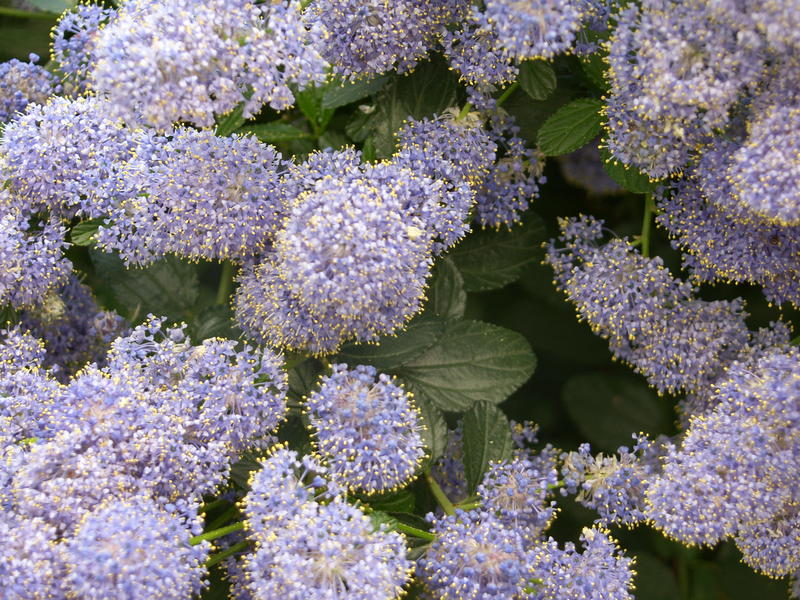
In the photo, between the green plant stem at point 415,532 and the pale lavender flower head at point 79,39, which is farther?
the pale lavender flower head at point 79,39

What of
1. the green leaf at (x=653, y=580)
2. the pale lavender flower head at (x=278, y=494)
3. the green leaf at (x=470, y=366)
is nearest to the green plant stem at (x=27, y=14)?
the green leaf at (x=470, y=366)

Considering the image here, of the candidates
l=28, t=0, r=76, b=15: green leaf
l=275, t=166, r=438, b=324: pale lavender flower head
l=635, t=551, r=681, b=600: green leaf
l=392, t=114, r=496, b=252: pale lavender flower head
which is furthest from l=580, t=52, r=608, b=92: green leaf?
l=28, t=0, r=76, b=15: green leaf

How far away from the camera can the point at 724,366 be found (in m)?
1.76

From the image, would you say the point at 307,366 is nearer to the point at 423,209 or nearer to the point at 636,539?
the point at 423,209

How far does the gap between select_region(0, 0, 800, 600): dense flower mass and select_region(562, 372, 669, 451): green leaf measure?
309 mm

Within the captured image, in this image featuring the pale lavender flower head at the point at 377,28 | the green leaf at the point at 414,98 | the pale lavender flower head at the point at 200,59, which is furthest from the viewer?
the green leaf at the point at 414,98

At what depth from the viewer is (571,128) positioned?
1.73 meters

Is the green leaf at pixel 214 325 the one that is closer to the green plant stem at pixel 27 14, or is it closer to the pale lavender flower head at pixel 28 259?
the pale lavender flower head at pixel 28 259

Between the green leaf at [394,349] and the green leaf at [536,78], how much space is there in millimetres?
496

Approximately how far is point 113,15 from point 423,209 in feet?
2.52

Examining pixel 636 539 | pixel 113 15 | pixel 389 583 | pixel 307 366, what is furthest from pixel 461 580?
pixel 113 15

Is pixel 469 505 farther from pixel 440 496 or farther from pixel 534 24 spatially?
pixel 534 24

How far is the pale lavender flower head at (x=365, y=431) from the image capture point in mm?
1502

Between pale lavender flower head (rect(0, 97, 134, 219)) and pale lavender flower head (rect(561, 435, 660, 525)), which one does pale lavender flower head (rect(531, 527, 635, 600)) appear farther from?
pale lavender flower head (rect(0, 97, 134, 219))
